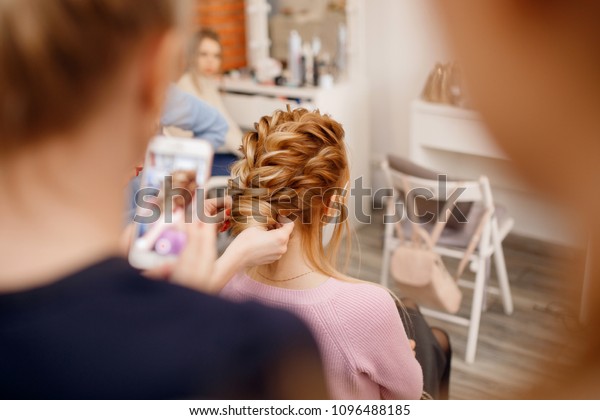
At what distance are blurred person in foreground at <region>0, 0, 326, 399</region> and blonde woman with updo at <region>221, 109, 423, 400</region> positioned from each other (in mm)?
713

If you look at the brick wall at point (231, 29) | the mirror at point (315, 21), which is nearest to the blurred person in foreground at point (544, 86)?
the mirror at point (315, 21)

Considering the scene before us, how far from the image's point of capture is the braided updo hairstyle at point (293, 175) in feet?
3.13

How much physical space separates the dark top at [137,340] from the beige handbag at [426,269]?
4.89 feet

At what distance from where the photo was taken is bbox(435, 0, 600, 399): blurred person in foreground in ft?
0.27

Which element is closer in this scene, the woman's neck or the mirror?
the woman's neck

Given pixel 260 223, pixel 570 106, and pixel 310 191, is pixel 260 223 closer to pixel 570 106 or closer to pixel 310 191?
pixel 310 191

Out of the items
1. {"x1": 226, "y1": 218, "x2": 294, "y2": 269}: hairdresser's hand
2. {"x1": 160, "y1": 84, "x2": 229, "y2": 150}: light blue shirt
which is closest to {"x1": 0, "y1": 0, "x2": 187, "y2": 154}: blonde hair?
{"x1": 226, "y1": 218, "x2": 294, "y2": 269}: hairdresser's hand

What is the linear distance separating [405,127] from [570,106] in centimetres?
253

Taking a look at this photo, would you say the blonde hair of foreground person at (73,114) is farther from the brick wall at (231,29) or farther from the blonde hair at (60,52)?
the brick wall at (231,29)

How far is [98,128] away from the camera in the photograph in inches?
6.7

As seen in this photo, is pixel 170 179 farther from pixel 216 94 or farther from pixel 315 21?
pixel 315 21

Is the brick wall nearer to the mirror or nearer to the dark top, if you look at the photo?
the mirror

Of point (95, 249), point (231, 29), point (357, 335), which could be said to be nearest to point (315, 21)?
point (231, 29)

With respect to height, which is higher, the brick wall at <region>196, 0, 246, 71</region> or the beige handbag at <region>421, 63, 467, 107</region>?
the brick wall at <region>196, 0, 246, 71</region>
